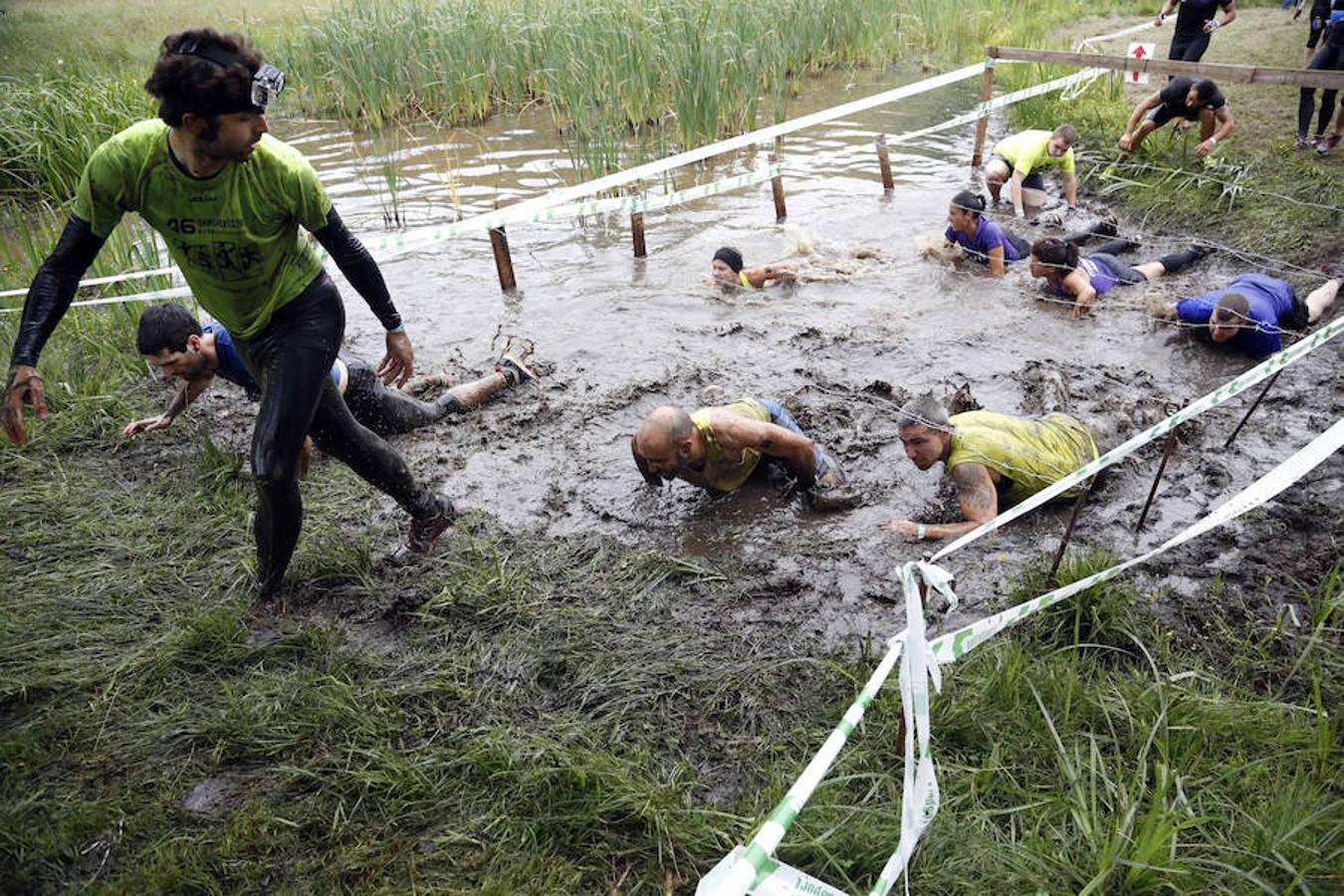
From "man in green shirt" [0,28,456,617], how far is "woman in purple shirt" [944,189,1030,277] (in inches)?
202

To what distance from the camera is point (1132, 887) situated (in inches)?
83.1

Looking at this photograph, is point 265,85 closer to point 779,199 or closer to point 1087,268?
point 1087,268

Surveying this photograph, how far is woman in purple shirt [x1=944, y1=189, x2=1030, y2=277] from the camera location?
6.89m

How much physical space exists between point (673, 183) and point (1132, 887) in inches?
331

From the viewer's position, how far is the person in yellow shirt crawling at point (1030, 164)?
26.2ft

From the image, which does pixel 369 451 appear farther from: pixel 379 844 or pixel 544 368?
pixel 544 368

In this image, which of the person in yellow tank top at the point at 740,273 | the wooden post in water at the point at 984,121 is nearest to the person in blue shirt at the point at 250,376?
the person in yellow tank top at the point at 740,273

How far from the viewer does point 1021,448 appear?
4.07m

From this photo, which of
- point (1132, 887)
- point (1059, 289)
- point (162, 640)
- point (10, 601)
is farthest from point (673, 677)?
point (1059, 289)

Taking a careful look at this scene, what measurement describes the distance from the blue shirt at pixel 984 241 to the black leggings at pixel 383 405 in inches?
172

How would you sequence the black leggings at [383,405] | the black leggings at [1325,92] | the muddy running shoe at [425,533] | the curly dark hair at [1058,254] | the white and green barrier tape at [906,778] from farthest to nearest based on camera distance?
the black leggings at [1325,92] < the curly dark hair at [1058,254] < the black leggings at [383,405] < the muddy running shoe at [425,533] < the white and green barrier tape at [906,778]

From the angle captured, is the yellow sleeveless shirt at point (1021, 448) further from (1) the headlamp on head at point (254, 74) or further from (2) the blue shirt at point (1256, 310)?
(1) the headlamp on head at point (254, 74)

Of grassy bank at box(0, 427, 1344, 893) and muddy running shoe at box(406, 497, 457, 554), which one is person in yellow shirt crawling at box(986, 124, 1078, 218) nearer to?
grassy bank at box(0, 427, 1344, 893)

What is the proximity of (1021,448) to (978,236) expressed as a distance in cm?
355
